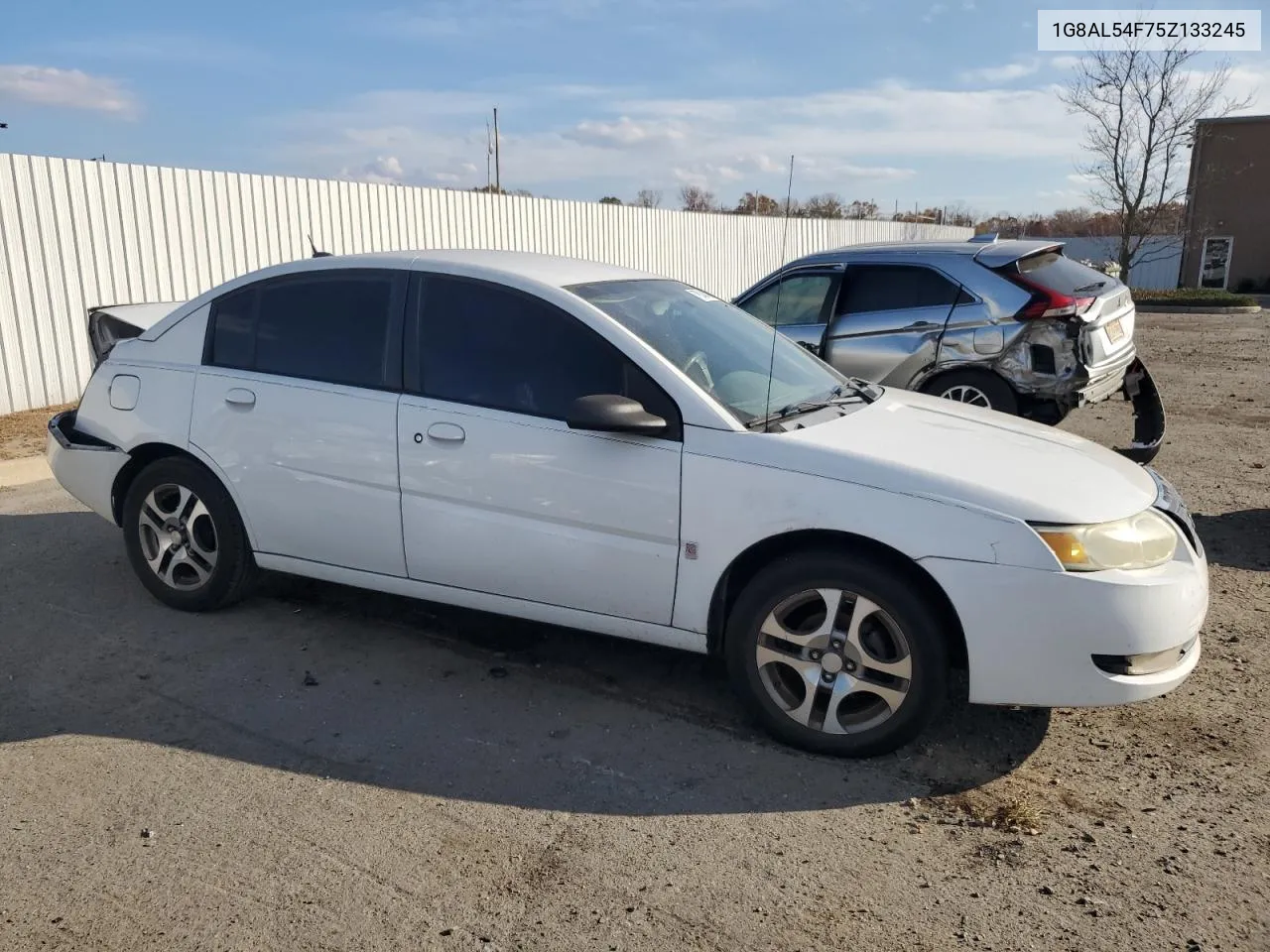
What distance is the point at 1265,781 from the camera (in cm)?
341

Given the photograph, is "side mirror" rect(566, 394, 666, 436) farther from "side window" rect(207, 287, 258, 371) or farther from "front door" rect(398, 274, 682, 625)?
"side window" rect(207, 287, 258, 371)

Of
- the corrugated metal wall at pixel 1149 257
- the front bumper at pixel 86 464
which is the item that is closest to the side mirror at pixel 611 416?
the front bumper at pixel 86 464

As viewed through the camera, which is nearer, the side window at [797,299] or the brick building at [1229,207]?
the side window at [797,299]

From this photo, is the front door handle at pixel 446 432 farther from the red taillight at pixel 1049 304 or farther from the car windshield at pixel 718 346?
the red taillight at pixel 1049 304

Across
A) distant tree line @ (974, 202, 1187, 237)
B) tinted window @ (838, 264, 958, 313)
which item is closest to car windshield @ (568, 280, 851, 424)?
tinted window @ (838, 264, 958, 313)

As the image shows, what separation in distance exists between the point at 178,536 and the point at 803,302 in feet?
17.5

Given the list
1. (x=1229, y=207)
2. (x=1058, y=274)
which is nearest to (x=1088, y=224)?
(x=1229, y=207)

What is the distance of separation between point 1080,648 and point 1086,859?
654 millimetres

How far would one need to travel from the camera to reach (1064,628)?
3.25 metres

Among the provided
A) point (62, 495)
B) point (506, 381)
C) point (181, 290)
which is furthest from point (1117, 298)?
point (181, 290)

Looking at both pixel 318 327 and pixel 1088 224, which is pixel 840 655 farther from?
pixel 1088 224

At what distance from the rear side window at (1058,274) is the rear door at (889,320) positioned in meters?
0.53

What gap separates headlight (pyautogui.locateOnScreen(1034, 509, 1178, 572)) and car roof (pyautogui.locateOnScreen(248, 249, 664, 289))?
216cm

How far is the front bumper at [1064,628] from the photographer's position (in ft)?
10.6
